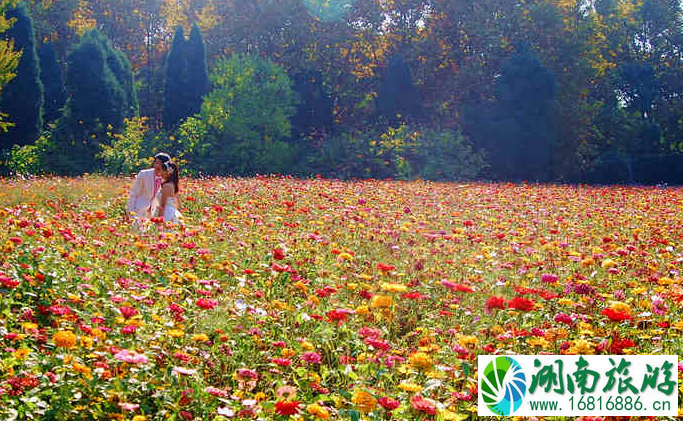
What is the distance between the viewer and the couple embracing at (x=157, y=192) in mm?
7832

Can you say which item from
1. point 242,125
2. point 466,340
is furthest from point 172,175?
point 242,125

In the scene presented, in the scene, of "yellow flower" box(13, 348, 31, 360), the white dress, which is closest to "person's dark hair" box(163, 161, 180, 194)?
the white dress

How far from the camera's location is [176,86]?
2567cm

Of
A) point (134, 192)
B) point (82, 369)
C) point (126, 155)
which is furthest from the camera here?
point (126, 155)

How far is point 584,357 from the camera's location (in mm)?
2938

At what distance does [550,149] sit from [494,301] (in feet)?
71.4

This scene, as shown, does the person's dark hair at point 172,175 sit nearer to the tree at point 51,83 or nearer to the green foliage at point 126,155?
the green foliage at point 126,155

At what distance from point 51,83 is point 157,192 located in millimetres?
26172

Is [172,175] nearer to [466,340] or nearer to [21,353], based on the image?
[21,353]

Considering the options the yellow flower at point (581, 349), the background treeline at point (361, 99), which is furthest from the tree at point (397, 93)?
the yellow flower at point (581, 349)

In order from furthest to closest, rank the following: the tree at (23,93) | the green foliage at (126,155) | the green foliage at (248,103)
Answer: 1. the tree at (23,93)
2. the green foliage at (248,103)
3. the green foliage at (126,155)

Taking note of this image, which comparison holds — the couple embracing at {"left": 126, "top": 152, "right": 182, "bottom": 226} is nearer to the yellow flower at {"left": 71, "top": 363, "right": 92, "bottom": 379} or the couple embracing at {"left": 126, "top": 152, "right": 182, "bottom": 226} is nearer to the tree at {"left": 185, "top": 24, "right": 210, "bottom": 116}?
the yellow flower at {"left": 71, "top": 363, "right": 92, "bottom": 379}

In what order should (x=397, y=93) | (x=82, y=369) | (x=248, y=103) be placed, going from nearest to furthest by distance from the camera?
1. (x=82, y=369)
2. (x=248, y=103)
3. (x=397, y=93)

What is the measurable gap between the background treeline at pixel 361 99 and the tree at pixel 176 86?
0.07 meters
